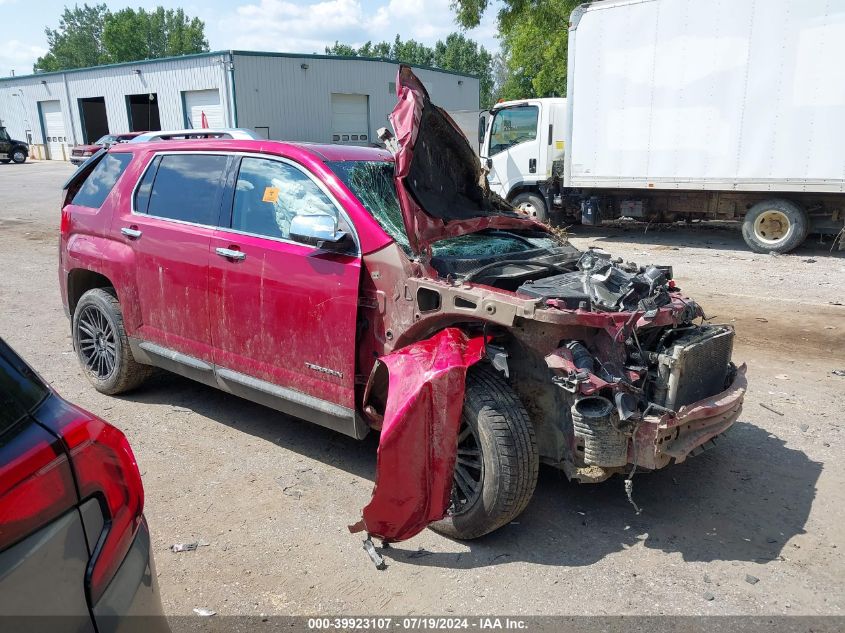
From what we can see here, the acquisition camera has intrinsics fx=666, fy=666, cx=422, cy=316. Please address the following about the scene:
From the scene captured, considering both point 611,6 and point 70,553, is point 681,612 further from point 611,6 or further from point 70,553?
point 611,6

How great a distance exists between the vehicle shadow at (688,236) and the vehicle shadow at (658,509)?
332 inches

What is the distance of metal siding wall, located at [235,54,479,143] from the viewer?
95.5ft

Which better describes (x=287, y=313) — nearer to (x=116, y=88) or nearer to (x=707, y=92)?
(x=707, y=92)

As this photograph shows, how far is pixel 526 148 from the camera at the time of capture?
44.7 ft

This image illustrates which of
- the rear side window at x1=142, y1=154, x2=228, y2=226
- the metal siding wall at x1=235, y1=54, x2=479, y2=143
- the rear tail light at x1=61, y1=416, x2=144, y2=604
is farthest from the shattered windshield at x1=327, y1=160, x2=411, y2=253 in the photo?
the metal siding wall at x1=235, y1=54, x2=479, y2=143

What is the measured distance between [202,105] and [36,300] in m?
25.2

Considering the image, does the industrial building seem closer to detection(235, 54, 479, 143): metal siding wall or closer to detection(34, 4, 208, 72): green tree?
detection(235, 54, 479, 143): metal siding wall

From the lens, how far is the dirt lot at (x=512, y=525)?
298 centimetres

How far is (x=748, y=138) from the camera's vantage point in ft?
36.0

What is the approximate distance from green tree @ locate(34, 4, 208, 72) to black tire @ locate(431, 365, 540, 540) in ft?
308

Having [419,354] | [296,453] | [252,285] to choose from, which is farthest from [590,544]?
[252,285]

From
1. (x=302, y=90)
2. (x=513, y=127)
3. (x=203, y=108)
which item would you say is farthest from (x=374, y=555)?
(x=203, y=108)

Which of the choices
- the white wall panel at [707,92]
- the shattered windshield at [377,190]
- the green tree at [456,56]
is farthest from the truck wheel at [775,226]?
the green tree at [456,56]

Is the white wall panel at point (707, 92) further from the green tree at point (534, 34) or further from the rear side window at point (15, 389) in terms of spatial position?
the rear side window at point (15, 389)
